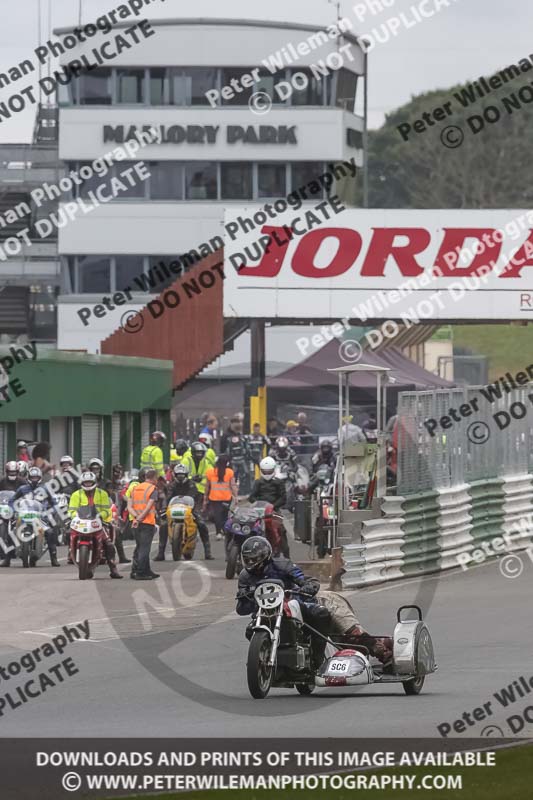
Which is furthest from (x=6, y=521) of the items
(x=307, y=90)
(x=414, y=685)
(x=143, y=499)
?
(x=307, y=90)

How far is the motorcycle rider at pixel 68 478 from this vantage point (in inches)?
1109

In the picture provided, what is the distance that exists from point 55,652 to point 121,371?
69.9 feet

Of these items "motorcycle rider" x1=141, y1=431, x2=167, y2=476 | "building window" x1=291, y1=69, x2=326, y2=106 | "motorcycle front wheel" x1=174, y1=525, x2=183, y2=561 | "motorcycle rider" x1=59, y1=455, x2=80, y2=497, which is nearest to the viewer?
"motorcycle front wheel" x1=174, y1=525, x2=183, y2=561

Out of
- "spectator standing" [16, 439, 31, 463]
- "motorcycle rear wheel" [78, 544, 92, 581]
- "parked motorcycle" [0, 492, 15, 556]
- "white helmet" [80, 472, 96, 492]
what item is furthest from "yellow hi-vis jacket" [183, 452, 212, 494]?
"motorcycle rear wheel" [78, 544, 92, 581]

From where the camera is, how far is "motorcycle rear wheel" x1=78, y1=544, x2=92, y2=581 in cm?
2348

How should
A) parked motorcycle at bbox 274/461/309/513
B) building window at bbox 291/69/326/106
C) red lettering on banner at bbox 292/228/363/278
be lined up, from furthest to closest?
building window at bbox 291/69/326/106 → red lettering on banner at bbox 292/228/363/278 → parked motorcycle at bbox 274/461/309/513

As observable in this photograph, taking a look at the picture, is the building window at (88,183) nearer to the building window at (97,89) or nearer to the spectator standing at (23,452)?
the building window at (97,89)

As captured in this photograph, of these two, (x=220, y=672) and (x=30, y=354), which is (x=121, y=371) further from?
(x=220, y=672)

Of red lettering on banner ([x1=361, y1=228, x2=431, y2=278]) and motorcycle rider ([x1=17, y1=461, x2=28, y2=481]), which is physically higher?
red lettering on banner ([x1=361, y1=228, x2=431, y2=278])

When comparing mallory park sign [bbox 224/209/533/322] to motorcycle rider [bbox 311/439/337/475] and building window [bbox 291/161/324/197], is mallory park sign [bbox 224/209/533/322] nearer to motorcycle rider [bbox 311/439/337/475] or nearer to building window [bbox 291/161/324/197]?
motorcycle rider [bbox 311/439/337/475]

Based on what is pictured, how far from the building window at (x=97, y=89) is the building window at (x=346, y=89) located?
27.5 feet

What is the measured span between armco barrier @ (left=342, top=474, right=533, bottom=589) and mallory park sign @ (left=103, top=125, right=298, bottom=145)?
3865cm

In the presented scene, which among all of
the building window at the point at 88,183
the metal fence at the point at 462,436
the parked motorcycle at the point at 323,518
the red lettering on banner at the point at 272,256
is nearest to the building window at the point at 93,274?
the building window at the point at 88,183

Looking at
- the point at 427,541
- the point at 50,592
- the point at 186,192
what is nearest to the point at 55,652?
the point at 50,592
